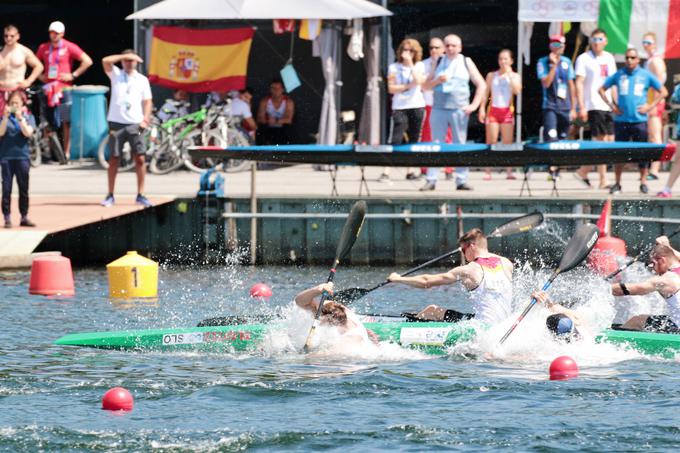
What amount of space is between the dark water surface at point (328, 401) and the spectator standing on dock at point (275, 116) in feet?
31.0

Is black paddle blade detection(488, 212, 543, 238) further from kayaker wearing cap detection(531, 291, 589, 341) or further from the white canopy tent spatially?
the white canopy tent

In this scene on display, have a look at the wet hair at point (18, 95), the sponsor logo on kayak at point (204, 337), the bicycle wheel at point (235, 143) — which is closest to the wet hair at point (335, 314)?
the sponsor logo on kayak at point (204, 337)

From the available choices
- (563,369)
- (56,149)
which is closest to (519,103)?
(56,149)

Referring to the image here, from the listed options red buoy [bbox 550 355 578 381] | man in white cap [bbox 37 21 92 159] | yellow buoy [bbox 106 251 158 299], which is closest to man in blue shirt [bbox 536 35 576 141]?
yellow buoy [bbox 106 251 158 299]

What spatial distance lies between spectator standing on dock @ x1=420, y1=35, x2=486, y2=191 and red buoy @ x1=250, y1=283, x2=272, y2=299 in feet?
13.1

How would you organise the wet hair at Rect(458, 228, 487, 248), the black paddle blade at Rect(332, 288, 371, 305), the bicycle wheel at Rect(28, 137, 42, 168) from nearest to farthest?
the wet hair at Rect(458, 228, 487, 248) < the black paddle blade at Rect(332, 288, 371, 305) < the bicycle wheel at Rect(28, 137, 42, 168)

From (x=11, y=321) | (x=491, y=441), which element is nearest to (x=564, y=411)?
(x=491, y=441)

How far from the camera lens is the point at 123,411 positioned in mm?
11859

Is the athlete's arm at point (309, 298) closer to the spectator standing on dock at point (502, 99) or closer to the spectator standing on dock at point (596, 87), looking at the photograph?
the spectator standing on dock at point (502, 99)

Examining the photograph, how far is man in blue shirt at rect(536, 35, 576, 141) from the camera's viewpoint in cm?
2134

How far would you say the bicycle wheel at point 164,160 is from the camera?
956 inches

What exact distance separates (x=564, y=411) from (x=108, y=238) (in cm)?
1062

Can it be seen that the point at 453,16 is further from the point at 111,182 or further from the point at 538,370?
the point at 538,370

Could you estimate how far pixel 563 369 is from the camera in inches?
516
